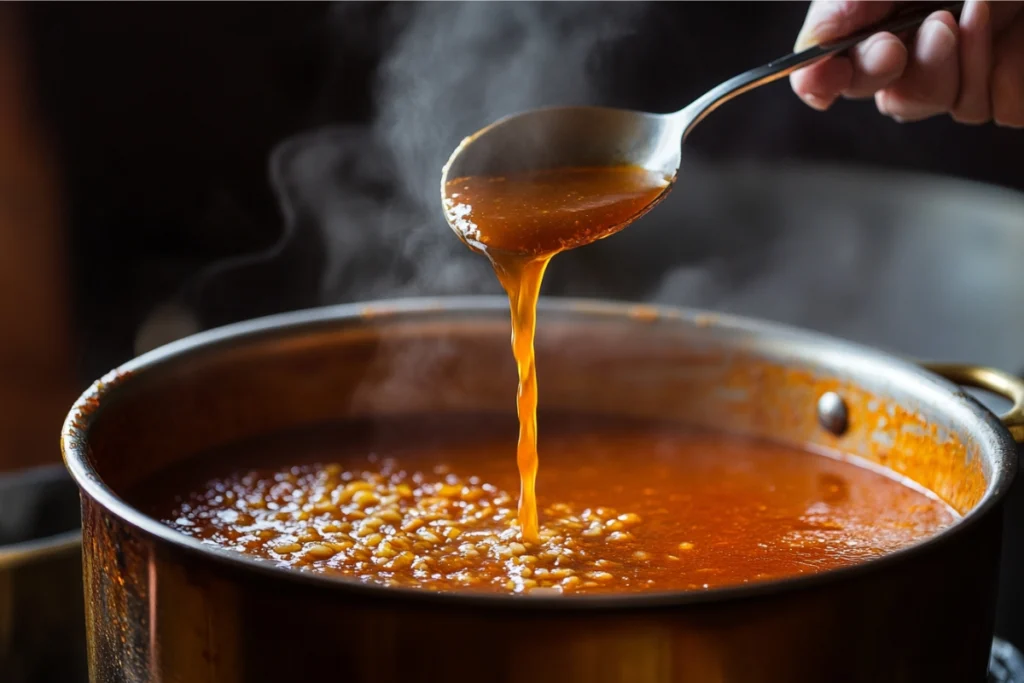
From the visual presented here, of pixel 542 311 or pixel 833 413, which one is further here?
pixel 542 311

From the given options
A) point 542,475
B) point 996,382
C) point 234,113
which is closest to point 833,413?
point 996,382

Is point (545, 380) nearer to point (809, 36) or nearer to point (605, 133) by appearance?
point (605, 133)

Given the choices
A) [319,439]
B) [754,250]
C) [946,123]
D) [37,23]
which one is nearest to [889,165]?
[946,123]

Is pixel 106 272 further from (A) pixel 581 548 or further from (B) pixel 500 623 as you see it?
(B) pixel 500 623

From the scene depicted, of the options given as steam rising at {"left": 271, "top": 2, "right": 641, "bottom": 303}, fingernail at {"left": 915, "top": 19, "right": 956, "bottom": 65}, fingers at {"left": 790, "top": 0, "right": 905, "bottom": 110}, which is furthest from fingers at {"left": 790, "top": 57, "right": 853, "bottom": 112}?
steam rising at {"left": 271, "top": 2, "right": 641, "bottom": 303}

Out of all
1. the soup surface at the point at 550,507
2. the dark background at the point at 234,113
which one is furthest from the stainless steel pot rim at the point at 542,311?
the dark background at the point at 234,113

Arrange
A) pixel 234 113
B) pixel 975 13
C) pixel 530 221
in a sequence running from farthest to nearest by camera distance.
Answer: pixel 234 113 → pixel 975 13 → pixel 530 221
